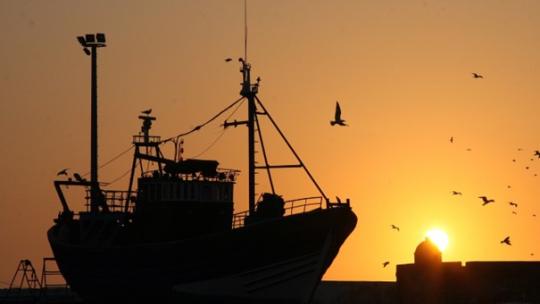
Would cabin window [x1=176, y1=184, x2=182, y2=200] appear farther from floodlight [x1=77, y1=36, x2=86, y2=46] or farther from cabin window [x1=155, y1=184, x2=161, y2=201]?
floodlight [x1=77, y1=36, x2=86, y2=46]

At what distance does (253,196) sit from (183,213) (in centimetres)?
501

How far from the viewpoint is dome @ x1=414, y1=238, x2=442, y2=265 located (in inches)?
5330

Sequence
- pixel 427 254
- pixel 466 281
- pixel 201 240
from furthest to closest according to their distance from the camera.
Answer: pixel 427 254
pixel 466 281
pixel 201 240

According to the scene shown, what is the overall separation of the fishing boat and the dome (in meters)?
40.8

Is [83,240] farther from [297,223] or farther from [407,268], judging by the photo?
[407,268]

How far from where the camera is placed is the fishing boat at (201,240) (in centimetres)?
9000

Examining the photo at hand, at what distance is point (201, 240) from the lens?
295 feet

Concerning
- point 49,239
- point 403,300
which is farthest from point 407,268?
point 49,239

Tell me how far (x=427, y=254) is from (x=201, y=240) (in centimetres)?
5028

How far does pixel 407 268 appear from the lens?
136750mm

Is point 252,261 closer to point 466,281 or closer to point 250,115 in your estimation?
point 250,115

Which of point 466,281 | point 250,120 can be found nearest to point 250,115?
point 250,120

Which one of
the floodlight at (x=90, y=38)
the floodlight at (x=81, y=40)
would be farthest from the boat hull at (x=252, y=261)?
the floodlight at (x=90, y=38)

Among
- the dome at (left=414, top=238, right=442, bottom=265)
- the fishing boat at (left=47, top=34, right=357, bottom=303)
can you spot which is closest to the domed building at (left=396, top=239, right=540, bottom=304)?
the dome at (left=414, top=238, right=442, bottom=265)
